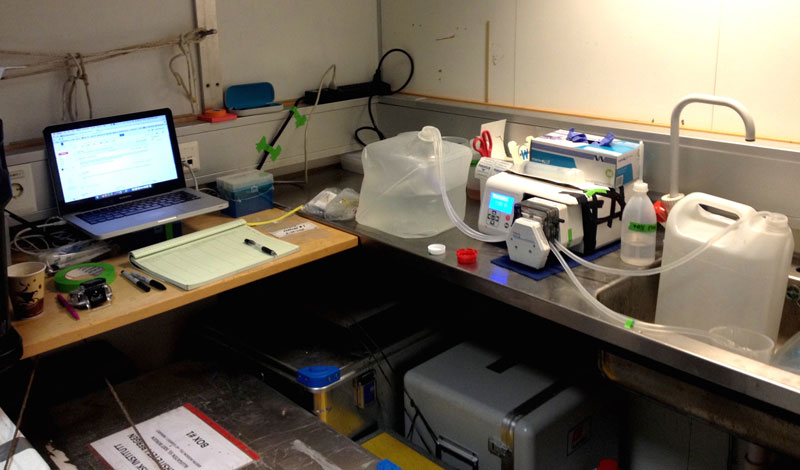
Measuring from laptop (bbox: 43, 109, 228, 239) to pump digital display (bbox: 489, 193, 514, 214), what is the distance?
2.50ft

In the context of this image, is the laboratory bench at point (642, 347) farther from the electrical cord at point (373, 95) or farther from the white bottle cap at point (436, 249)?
the electrical cord at point (373, 95)

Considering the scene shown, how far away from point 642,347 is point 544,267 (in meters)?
0.37

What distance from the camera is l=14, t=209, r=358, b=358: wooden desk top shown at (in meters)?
1.52

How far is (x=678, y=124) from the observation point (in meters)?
1.81

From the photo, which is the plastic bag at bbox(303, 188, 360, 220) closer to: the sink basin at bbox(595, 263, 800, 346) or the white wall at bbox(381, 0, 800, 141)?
the white wall at bbox(381, 0, 800, 141)

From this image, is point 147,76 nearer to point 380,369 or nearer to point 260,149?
point 260,149

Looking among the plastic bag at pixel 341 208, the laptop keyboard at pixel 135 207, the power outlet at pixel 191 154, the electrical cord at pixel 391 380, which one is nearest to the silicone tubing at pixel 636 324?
the electrical cord at pixel 391 380

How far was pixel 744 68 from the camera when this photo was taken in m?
1.90

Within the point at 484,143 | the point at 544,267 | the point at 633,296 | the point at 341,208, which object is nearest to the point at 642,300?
the point at 633,296

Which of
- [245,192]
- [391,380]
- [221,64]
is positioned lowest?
[391,380]

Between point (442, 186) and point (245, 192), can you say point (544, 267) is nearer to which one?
point (442, 186)

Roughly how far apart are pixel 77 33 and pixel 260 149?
631 mm

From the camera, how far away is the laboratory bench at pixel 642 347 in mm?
1336

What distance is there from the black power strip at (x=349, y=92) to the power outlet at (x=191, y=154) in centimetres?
51
